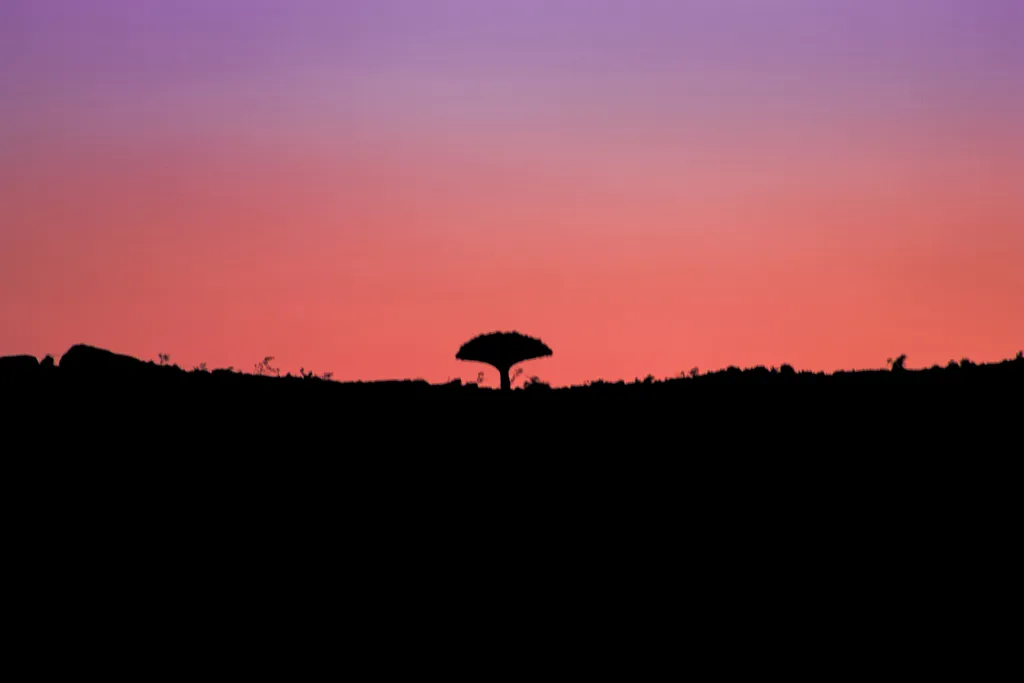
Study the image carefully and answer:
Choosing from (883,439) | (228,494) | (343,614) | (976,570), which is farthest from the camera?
(883,439)

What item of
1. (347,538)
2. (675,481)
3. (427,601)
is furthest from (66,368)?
(675,481)

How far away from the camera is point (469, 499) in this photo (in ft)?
53.2

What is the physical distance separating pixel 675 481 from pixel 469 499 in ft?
10.0

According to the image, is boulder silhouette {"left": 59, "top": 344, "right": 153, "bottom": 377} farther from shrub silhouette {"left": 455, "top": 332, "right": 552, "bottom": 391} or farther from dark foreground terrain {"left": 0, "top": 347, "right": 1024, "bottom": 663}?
shrub silhouette {"left": 455, "top": 332, "right": 552, "bottom": 391}

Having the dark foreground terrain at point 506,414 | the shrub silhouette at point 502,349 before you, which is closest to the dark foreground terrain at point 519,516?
the dark foreground terrain at point 506,414

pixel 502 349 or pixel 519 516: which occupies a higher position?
pixel 502 349

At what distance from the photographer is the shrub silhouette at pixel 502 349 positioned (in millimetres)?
34062

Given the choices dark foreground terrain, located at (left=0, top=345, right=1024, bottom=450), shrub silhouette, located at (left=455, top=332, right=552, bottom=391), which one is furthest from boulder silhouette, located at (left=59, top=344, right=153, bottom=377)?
shrub silhouette, located at (left=455, top=332, right=552, bottom=391)

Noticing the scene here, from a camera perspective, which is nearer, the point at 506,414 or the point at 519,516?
the point at 519,516

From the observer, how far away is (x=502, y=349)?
3409 centimetres

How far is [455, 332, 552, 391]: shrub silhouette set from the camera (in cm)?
3406

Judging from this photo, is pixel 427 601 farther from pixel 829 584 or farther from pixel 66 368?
pixel 66 368

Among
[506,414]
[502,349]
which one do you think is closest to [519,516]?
[506,414]

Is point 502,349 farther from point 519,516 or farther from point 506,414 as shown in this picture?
point 519,516
